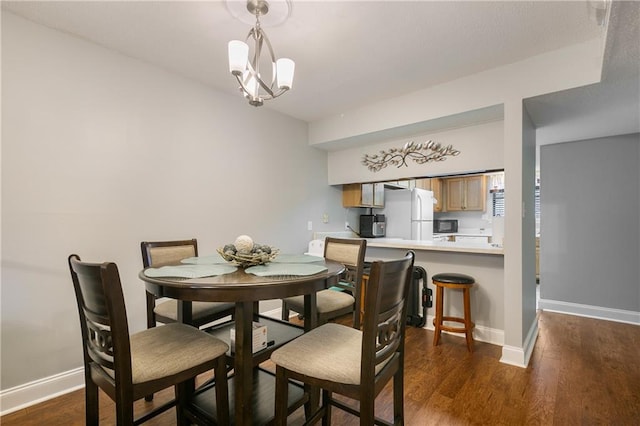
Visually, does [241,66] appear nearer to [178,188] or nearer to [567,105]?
[178,188]

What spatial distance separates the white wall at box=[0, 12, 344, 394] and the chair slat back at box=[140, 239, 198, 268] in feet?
1.31

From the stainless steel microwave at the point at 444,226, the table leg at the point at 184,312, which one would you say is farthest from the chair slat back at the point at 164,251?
the stainless steel microwave at the point at 444,226

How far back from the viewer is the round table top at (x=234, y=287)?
4.08 ft

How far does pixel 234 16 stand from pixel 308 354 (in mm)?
1947

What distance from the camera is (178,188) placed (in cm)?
267

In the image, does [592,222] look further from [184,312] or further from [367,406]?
[184,312]

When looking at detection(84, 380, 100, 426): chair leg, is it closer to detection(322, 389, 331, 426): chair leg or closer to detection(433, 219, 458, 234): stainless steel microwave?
detection(322, 389, 331, 426): chair leg

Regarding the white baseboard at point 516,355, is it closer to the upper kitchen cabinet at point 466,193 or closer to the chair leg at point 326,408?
the chair leg at point 326,408

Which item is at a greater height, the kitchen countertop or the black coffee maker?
the black coffee maker

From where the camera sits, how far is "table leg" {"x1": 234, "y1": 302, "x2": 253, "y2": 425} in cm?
136

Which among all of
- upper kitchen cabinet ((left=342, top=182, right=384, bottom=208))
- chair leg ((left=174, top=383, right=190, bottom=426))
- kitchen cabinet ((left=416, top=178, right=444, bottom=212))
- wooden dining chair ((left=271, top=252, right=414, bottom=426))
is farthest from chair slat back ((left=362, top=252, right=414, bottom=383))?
kitchen cabinet ((left=416, top=178, right=444, bottom=212))

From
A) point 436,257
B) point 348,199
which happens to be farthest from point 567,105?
point 348,199

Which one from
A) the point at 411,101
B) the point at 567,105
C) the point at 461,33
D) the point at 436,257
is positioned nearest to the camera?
the point at 461,33

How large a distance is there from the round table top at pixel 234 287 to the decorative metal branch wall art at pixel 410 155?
2.36 m
